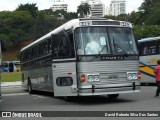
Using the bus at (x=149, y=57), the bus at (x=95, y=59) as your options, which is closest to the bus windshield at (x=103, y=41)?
the bus at (x=95, y=59)

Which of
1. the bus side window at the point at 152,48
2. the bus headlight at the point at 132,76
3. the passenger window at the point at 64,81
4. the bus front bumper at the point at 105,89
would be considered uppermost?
the bus side window at the point at 152,48

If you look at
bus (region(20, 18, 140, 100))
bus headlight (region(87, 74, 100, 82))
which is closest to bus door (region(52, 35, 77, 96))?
bus (region(20, 18, 140, 100))

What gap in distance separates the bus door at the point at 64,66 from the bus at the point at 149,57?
1149cm

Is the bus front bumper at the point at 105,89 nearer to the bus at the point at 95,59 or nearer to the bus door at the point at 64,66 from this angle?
the bus at the point at 95,59

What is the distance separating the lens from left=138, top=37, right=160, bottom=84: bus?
2583cm

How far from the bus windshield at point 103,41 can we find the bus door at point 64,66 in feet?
1.59

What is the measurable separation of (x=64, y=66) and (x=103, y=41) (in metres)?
Result: 1.79

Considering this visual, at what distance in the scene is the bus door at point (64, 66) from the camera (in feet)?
48.6

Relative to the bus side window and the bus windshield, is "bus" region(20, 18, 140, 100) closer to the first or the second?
the bus windshield

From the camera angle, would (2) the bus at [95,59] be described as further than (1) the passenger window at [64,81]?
No

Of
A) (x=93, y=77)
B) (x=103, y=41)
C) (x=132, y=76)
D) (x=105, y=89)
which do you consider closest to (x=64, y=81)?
(x=93, y=77)

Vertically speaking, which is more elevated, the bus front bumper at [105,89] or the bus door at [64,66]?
the bus door at [64,66]

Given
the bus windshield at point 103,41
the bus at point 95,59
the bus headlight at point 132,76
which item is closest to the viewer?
the bus at point 95,59

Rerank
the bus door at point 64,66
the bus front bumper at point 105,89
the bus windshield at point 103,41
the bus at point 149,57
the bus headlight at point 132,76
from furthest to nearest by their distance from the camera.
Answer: the bus at point 149,57 → the bus headlight at point 132,76 → the bus door at point 64,66 → the bus windshield at point 103,41 → the bus front bumper at point 105,89
